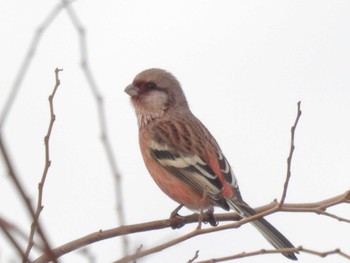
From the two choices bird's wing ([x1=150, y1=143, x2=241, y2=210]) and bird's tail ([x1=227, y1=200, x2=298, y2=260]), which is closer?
bird's tail ([x1=227, y1=200, x2=298, y2=260])

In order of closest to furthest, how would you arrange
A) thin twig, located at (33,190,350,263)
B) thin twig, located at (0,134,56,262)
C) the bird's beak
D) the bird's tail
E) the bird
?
thin twig, located at (0,134,56,262)
thin twig, located at (33,190,350,263)
the bird's tail
the bird
the bird's beak

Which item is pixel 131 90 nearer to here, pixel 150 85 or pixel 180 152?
pixel 150 85

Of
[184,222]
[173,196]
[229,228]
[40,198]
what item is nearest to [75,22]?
[40,198]

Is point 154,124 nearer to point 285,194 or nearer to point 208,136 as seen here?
point 208,136

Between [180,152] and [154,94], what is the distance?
1.32 m

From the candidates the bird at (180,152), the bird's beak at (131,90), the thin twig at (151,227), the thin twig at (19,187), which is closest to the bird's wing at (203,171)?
the bird at (180,152)

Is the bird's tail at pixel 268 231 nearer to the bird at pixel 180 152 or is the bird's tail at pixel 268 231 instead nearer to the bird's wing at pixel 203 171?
the bird at pixel 180 152

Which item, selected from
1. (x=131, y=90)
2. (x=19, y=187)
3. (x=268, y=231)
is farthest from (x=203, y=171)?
(x=19, y=187)

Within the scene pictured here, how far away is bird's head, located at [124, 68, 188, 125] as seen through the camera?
9.72 m

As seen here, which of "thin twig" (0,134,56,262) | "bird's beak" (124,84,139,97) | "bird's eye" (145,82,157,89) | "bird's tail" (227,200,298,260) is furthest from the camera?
"bird's eye" (145,82,157,89)

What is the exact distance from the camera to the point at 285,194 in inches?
193

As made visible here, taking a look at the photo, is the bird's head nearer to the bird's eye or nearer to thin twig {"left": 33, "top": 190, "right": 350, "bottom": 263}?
the bird's eye

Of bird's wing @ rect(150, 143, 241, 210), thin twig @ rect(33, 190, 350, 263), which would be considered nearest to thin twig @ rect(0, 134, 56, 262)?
thin twig @ rect(33, 190, 350, 263)

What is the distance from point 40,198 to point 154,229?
2.15 m
